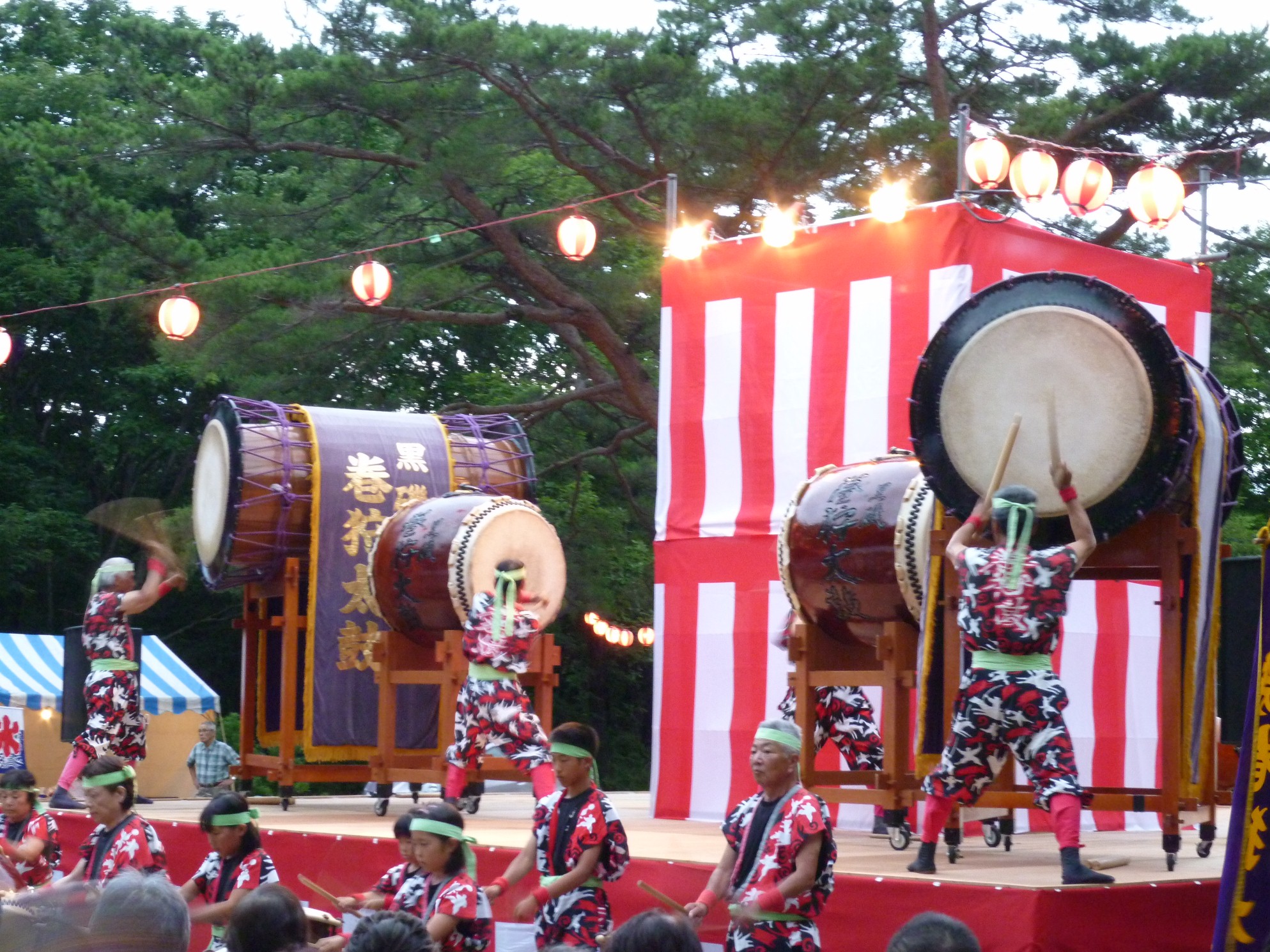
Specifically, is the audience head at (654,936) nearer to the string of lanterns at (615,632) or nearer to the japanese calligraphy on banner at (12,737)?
the japanese calligraphy on banner at (12,737)

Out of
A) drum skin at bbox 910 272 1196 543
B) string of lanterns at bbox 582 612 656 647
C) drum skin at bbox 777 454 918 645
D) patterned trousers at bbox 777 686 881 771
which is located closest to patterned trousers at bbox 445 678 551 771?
patterned trousers at bbox 777 686 881 771

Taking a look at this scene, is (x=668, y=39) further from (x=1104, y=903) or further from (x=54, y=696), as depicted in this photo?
(x=1104, y=903)

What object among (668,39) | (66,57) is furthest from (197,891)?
(66,57)

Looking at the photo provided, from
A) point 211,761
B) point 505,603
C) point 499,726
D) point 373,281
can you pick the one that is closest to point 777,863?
point 499,726

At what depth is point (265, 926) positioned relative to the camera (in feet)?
9.77

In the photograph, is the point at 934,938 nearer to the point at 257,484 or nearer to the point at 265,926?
the point at 265,926

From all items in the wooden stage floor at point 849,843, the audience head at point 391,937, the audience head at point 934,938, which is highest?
the audience head at point 934,938

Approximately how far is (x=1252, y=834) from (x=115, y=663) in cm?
540

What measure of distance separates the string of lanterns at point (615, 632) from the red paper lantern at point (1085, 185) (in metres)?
6.90

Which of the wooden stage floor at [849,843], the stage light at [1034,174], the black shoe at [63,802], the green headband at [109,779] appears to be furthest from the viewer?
the stage light at [1034,174]

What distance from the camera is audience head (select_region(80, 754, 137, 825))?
4.79 metres

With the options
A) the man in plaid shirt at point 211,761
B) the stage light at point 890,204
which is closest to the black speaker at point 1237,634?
the stage light at point 890,204

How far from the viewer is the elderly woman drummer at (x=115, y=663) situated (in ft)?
24.7

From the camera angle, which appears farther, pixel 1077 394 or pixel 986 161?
pixel 986 161
